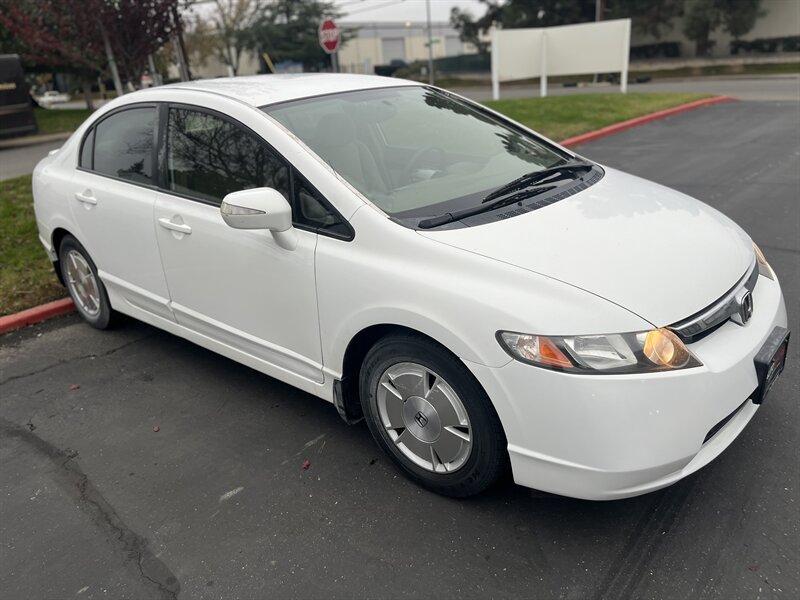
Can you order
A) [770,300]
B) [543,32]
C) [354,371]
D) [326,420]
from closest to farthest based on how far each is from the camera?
1. [770,300]
2. [354,371]
3. [326,420]
4. [543,32]

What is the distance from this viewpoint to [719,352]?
7.61ft

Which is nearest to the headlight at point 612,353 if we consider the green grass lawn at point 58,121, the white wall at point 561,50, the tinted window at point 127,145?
the tinted window at point 127,145

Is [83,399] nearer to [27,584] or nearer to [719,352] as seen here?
[27,584]

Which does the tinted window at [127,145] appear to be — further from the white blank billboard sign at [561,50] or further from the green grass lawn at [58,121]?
the green grass lawn at [58,121]

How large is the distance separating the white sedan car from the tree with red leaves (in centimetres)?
848

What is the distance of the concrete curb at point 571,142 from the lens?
16.0ft

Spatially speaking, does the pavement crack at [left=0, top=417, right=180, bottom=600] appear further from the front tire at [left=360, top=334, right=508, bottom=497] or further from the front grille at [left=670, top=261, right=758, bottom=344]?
the front grille at [left=670, top=261, right=758, bottom=344]

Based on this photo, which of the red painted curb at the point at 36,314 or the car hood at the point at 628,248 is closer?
the car hood at the point at 628,248

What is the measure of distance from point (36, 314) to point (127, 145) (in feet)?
5.83

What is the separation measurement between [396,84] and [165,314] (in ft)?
6.15

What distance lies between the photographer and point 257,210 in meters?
2.73

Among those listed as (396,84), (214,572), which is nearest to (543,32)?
(396,84)

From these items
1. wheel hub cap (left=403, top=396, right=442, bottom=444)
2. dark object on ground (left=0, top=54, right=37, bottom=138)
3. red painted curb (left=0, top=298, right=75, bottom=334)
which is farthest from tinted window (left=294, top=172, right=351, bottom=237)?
dark object on ground (left=0, top=54, right=37, bottom=138)

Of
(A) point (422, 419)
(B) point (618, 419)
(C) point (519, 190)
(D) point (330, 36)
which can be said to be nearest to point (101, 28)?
(D) point (330, 36)
